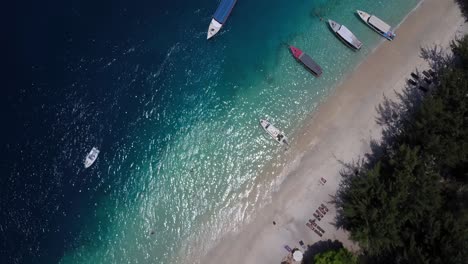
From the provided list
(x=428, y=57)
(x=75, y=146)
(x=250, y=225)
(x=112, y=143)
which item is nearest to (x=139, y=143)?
(x=112, y=143)

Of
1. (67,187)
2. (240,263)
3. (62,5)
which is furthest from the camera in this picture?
(62,5)

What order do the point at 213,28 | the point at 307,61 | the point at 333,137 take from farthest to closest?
the point at 213,28 < the point at 307,61 < the point at 333,137

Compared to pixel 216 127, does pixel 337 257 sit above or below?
below

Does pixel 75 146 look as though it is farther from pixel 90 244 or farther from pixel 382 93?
pixel 382 93

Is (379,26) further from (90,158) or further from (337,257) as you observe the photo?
(90,158)

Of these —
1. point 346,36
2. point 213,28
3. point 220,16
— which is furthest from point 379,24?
point 213,28

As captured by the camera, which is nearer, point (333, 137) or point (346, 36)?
point (333, 137)

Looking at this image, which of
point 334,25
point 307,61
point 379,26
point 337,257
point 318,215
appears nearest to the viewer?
point 337,257
